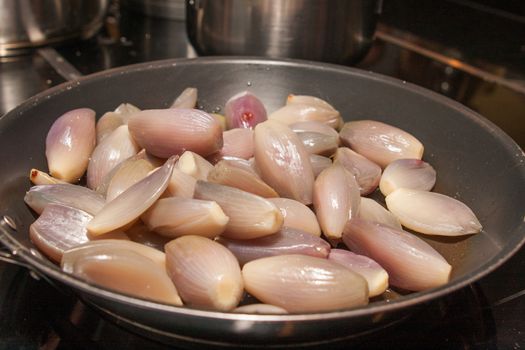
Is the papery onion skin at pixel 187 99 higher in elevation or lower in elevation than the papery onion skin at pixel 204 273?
higher

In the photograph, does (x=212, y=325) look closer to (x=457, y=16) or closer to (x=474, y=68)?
(x=474, y=68)

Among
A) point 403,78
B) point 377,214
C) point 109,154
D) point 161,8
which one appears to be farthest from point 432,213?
point 161,8

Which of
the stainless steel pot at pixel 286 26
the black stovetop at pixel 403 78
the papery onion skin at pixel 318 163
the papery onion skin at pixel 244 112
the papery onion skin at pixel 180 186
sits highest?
the stainless steel pot at pixel 286 26

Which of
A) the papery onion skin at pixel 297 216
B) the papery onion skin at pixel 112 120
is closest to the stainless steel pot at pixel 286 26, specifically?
the papery onion skin at pixel 112 120

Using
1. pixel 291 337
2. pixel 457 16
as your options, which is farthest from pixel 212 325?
pixel 457 16

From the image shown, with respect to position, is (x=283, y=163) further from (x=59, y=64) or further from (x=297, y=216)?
(x=59, y=64)

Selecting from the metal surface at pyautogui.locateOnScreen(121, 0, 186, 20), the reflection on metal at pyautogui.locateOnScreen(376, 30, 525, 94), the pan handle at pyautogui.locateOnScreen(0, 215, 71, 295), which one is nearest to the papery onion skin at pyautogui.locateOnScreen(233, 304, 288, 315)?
the pan handle at pyautogui.locateOnScreen(0, 215, 71, 295)

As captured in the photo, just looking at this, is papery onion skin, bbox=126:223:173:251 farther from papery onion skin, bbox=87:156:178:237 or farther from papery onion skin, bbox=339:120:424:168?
papery onion skin, bbox=339:120:424:168

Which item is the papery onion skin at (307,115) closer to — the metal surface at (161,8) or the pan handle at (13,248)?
the pan handle at (13,248)

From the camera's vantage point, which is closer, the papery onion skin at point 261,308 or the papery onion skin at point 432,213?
the papery onion skin at point 261,308

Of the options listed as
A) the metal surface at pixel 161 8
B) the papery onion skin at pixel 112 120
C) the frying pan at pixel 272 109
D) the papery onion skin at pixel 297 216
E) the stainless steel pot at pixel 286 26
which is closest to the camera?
the frying pan at pixel 272 109
